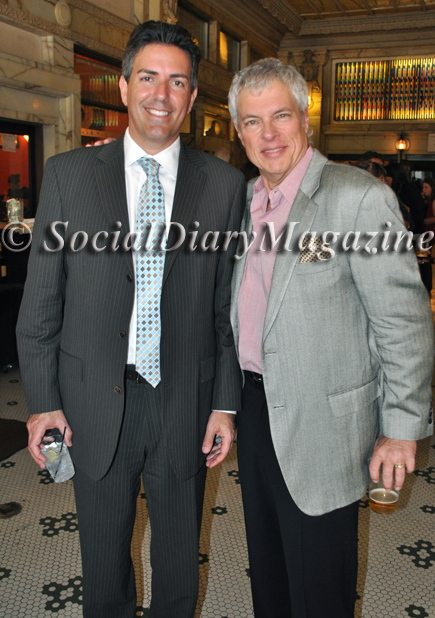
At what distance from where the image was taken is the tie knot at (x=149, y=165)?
157 cm

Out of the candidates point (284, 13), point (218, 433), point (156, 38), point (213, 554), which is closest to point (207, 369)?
point (218, 433)

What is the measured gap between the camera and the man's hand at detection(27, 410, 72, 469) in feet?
5.26

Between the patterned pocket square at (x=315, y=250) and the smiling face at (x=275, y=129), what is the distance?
0.27 m

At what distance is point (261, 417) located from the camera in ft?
5.46

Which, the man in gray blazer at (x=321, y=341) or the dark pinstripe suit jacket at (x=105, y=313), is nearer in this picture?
the man in gray blazer at (x=321, y=341)

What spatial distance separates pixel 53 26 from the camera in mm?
6168

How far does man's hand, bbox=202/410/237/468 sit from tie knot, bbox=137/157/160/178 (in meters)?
0.74

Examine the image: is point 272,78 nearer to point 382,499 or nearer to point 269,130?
point 269,130

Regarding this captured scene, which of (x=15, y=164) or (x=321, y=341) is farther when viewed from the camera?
(x=15, y=164)

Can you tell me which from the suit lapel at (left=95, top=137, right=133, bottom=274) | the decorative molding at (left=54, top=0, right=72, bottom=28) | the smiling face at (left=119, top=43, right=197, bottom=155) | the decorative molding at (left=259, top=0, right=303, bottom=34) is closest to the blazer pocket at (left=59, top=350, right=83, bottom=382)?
the suit lapel at (left=95, top=137, right=133, bottom=274)

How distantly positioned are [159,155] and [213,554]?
1.79 meters

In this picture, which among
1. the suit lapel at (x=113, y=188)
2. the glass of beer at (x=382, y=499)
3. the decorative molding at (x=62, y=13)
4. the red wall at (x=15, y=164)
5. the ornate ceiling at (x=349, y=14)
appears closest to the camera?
the suit lapel at (x=113, y=188)

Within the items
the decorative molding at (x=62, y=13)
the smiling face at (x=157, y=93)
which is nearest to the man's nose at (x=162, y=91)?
the smiling face at (x=157, y=93)

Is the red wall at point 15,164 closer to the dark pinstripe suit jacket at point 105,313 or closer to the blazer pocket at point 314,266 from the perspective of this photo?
the dark pinstripe suit jacket at point 105,313
